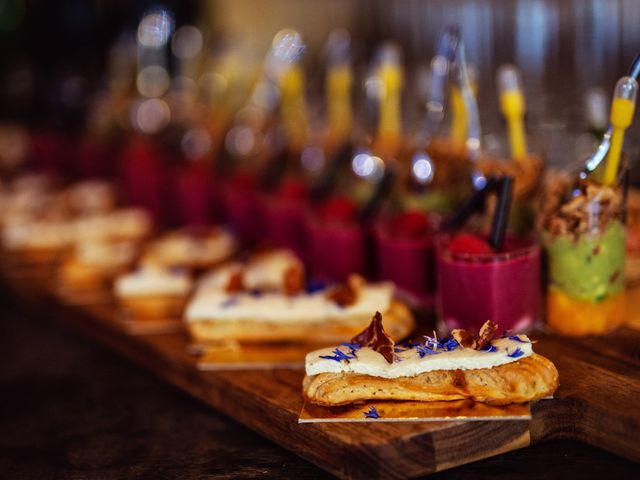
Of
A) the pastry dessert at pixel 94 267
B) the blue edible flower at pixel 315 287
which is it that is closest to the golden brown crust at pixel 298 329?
the blue edible flower at pixel 315 287

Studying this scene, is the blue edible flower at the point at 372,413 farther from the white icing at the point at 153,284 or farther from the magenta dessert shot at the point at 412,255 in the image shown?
the white icing at the point at 153,284

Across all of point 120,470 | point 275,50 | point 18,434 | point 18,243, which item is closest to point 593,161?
point 120,470

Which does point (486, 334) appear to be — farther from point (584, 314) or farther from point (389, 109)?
point (389, 109)

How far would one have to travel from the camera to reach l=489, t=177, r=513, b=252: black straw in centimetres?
209

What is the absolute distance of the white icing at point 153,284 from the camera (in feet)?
8.89

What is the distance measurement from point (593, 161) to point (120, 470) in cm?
122

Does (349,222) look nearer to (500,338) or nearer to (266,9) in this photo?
(500,338)

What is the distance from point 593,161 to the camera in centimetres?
204

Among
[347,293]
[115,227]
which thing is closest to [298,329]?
[347,293]

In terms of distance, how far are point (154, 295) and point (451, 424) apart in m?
1.22

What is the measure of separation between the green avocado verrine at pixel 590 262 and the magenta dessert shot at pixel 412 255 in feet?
1.21

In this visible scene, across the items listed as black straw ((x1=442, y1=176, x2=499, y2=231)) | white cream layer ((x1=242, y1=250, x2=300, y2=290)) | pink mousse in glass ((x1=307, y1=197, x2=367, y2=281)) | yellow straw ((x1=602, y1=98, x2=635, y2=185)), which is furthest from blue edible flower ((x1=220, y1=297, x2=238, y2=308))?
yellow straw ((x1=602, y1=98, x2=635, y2=185))

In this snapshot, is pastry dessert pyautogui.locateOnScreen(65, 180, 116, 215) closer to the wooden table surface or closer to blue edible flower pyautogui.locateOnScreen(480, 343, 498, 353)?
the wooden table surface

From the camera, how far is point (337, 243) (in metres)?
2.66
